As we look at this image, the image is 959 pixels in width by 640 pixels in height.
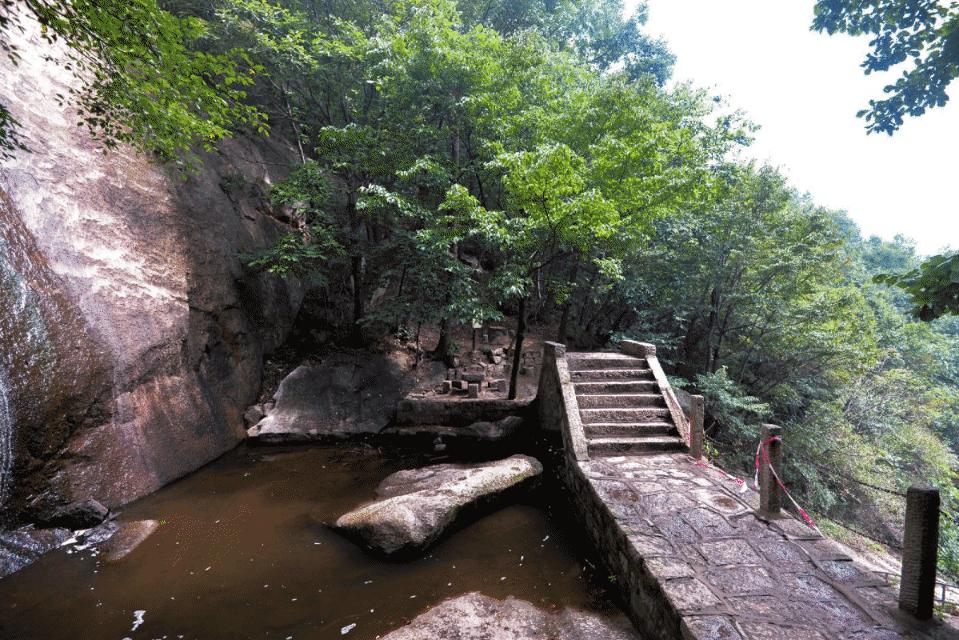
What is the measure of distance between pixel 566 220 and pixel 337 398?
22.1 feet

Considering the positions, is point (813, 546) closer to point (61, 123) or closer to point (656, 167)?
point (656, 167)

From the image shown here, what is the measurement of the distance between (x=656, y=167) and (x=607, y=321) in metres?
7.01

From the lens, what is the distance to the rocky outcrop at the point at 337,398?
337 inches

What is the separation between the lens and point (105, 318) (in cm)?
631

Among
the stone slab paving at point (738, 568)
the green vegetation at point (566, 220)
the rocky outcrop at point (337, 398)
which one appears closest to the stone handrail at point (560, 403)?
the stone slab paving at point (738, 568)

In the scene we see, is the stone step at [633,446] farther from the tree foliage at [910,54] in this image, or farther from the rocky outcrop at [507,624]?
the tree foliage at [910,54]

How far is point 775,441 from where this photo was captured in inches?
166

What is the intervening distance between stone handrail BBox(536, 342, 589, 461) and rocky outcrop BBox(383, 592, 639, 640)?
2.30 metres

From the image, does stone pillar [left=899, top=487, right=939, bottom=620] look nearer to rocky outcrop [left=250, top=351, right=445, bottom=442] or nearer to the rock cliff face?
rocky outcrop [left=250, top=351, right=445, bottom=442]

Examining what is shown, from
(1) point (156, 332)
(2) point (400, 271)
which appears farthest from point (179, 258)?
(2) point (400, 271)

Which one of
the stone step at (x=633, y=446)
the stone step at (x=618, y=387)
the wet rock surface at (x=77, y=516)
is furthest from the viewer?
the stone step at (x=618, y=387)

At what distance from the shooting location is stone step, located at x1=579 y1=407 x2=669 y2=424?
6.80 meters

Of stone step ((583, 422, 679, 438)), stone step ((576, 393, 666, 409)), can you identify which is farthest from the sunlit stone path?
stone step ((576, 393, 666, 409))

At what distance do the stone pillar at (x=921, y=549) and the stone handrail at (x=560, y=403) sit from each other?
134 inches
